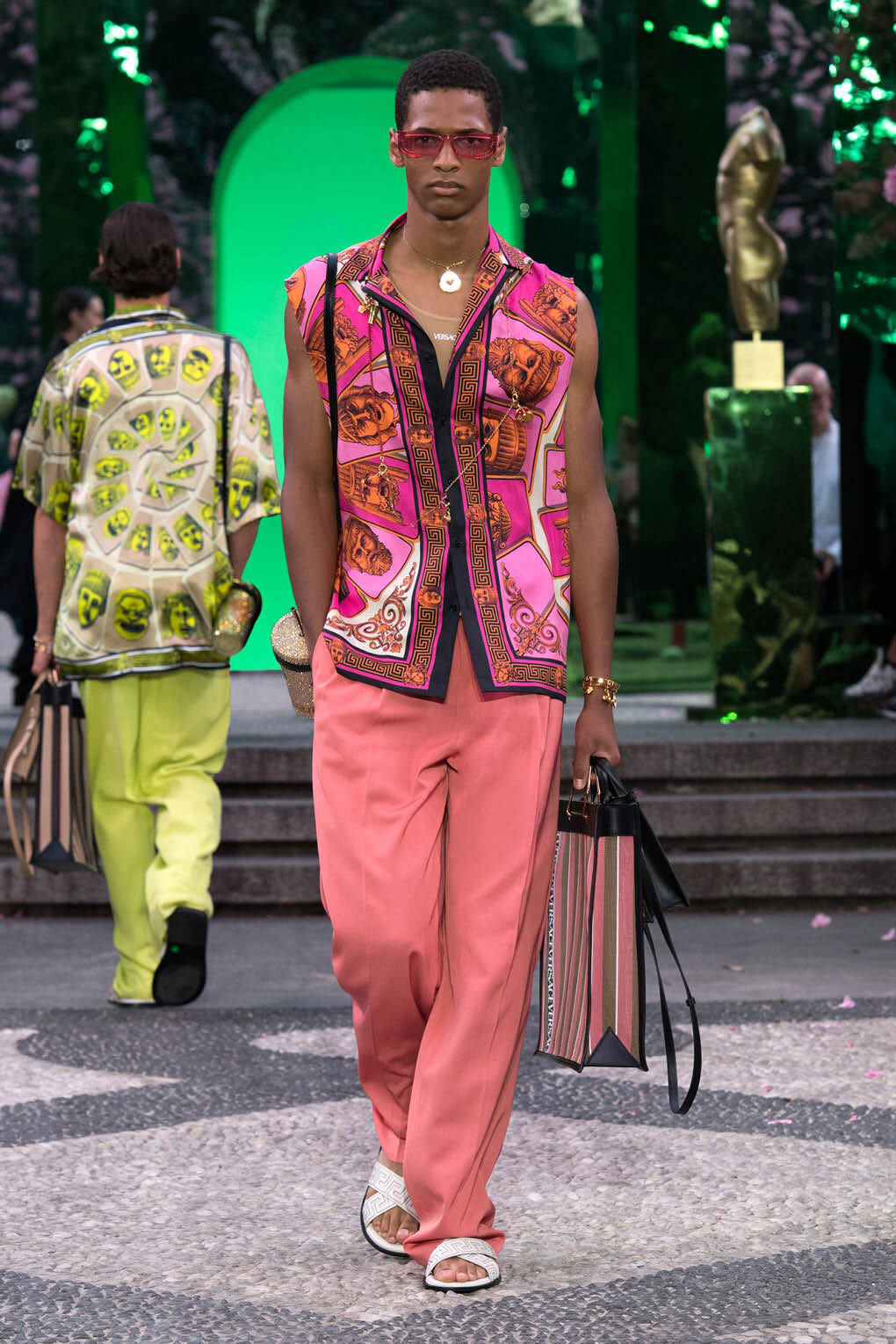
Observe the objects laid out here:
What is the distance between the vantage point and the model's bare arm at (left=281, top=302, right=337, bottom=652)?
3.78 meters

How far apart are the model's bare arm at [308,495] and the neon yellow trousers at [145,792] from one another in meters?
2.23

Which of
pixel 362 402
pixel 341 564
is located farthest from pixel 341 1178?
pixel 362 402

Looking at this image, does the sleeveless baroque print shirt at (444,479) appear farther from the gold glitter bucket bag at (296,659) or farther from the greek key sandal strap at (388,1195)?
the greek key sandal strap at (388,1195)

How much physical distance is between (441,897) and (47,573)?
2.68 m

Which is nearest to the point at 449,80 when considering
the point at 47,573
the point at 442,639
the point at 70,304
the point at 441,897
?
the point at 442,639

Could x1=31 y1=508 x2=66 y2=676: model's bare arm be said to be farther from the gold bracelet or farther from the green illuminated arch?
the green illuminated arch

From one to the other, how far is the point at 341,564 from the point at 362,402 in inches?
10.7

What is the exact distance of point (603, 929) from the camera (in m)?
3.69

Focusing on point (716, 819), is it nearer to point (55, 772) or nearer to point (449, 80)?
point (55, 772)

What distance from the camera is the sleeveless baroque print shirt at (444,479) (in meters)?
3.66

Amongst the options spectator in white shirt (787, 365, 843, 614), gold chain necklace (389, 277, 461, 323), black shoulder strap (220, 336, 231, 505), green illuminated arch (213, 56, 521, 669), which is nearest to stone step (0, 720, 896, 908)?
black shoulder strap (220, 336, 231, 505)

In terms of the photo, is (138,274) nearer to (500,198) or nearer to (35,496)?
(35,496)

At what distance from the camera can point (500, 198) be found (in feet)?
45.2

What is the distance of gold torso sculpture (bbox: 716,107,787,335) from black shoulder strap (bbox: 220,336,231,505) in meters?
4.64
